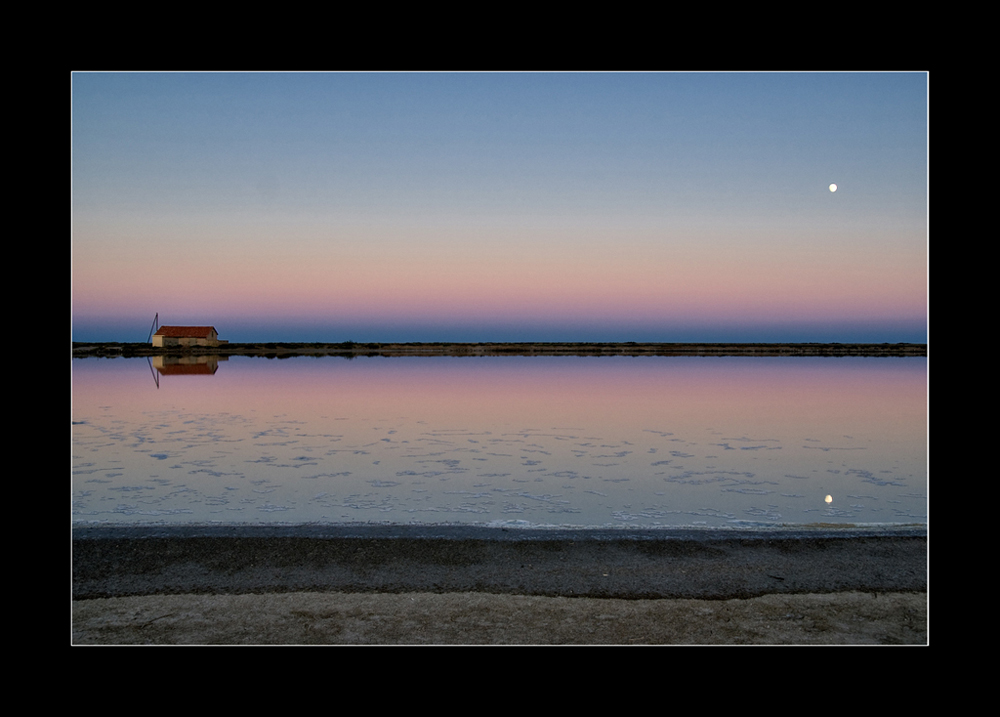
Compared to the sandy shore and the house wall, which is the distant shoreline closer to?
the house wall

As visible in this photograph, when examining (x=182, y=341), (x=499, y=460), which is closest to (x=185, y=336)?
(x=182, y=341)

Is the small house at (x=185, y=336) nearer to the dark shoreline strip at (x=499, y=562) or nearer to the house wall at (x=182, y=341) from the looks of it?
the house wall at (x=182, y=341)

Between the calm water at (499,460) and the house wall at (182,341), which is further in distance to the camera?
the house wall at (182,341)

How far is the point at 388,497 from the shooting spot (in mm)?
12000

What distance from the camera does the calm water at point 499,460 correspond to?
11.1 metres

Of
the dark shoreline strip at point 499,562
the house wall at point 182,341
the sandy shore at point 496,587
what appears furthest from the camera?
the house wall at point 182,341

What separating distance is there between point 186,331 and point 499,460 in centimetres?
9072

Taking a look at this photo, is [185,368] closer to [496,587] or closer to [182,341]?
[182,341]

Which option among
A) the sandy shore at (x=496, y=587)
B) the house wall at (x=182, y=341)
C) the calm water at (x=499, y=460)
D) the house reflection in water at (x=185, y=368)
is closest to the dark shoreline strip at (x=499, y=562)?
the sandy shore at (x=496, y=587)

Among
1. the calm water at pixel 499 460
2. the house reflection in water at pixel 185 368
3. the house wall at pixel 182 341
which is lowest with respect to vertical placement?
the calm water at pixel 499 460
